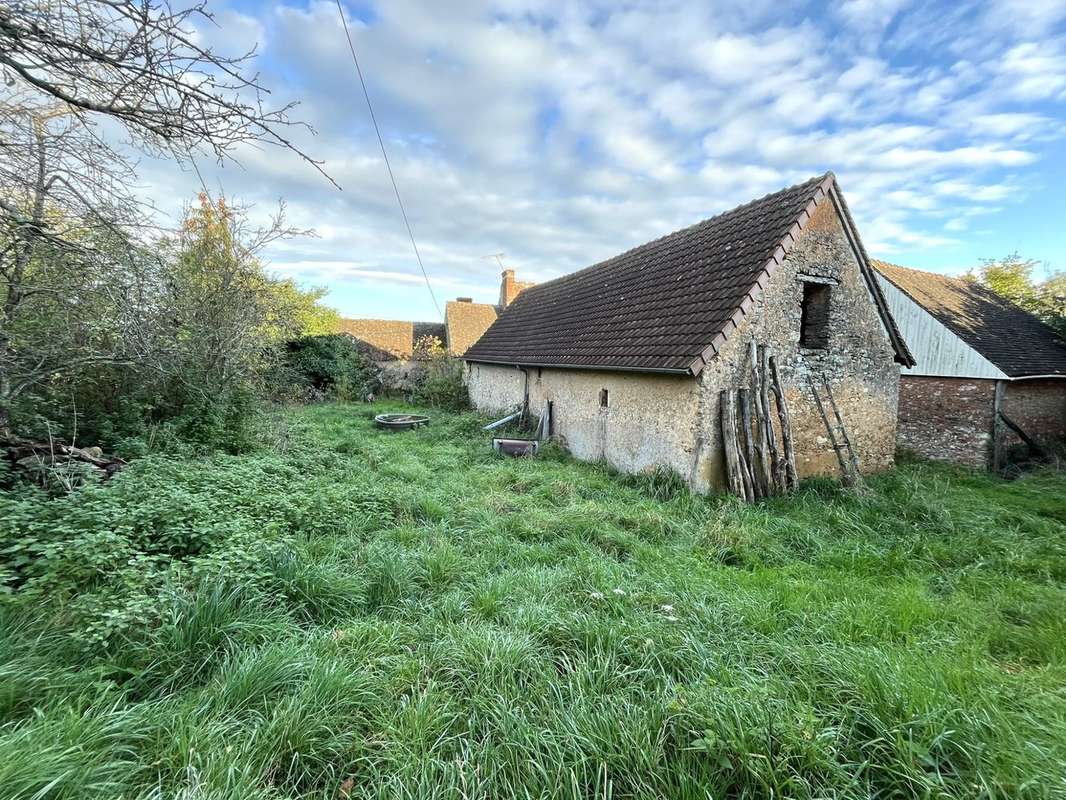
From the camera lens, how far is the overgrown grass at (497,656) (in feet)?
7.02

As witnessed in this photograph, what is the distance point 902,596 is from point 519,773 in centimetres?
380

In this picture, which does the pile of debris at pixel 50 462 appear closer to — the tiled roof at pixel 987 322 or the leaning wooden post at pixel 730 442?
the leaning wooden post at pixel 730 442

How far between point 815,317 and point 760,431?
2844 mm

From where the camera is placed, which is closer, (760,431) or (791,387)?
(760,431)

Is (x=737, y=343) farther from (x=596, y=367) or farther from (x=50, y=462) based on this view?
(x=50, y=462)

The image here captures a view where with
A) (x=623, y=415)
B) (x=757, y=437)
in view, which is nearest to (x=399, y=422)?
(x=623, y=415)

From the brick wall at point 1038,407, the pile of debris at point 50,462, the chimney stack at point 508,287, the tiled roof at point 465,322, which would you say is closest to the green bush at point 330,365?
the tiled roof at point 465,322

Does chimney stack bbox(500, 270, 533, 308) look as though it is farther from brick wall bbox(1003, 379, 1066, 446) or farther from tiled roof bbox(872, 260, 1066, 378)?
brick wall bbox(1003, 379, 1066, 446)

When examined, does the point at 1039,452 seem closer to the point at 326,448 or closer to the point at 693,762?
Answer: the point at 693,762

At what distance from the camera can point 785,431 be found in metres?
7.54

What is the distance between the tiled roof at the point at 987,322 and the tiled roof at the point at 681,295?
23.6 ft

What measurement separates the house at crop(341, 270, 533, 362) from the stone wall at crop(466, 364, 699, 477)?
1600cm

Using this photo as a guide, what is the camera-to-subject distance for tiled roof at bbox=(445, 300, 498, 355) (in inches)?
1126

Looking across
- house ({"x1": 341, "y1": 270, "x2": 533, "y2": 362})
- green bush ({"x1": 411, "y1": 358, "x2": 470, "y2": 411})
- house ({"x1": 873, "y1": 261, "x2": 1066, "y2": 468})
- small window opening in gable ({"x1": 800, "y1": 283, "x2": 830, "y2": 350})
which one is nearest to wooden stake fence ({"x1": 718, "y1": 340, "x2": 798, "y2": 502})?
small window opening in gable ({"x1": 800, "y1": 283, "x2": 830, "y2": 350})
